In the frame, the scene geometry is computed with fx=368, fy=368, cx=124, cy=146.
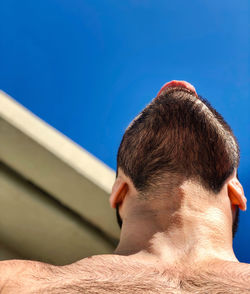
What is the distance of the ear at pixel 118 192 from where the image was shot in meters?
0.83

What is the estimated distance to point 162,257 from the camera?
0.69 metres

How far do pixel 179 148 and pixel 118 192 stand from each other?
17cm

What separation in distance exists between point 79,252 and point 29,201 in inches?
7.0

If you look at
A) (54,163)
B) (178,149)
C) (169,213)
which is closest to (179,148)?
(178,149)

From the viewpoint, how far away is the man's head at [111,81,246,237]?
778mm

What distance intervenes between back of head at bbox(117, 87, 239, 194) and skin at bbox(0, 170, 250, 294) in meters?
0.03

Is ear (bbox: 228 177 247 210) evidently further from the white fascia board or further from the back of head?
the white fascia board

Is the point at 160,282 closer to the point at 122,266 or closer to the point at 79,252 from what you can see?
the point at 122,266

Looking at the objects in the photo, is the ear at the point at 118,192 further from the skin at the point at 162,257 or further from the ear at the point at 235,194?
the ear at the point at 235,194

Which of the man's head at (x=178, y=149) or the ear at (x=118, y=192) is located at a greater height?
the man's head at (x=178, y=149)

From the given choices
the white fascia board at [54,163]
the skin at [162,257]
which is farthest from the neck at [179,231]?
the white fascia board at [54,163]

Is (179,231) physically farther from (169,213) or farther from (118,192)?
(118,192)

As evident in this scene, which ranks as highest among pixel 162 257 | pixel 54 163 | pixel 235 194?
pixel 235 194

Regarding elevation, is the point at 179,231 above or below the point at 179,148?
below
